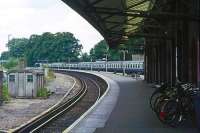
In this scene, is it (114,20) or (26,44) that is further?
(26,44)

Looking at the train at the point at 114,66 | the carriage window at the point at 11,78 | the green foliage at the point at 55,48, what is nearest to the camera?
the carriage window at the point at 11,78

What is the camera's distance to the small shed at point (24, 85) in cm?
4172

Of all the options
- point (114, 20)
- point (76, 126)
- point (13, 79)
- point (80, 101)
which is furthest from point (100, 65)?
point (76, 126)

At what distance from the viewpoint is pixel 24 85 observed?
4172 centimetres

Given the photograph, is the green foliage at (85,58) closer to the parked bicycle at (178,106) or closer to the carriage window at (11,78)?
the carriage window at (11,78)

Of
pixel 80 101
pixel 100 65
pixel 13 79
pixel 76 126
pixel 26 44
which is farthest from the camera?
pixel 26 44

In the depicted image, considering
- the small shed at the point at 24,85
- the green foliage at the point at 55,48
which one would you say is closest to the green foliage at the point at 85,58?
the green foliage at the point at 55,48

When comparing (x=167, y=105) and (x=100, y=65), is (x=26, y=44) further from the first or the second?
(x=167, y=105)

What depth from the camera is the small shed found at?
4172cm

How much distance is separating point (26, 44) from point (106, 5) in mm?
142143

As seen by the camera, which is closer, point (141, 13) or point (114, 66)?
point (141, 13)

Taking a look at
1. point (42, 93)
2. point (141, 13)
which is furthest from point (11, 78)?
point (141, 13)

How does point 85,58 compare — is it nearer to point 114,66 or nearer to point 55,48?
point 55,48

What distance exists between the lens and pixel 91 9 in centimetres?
1645
